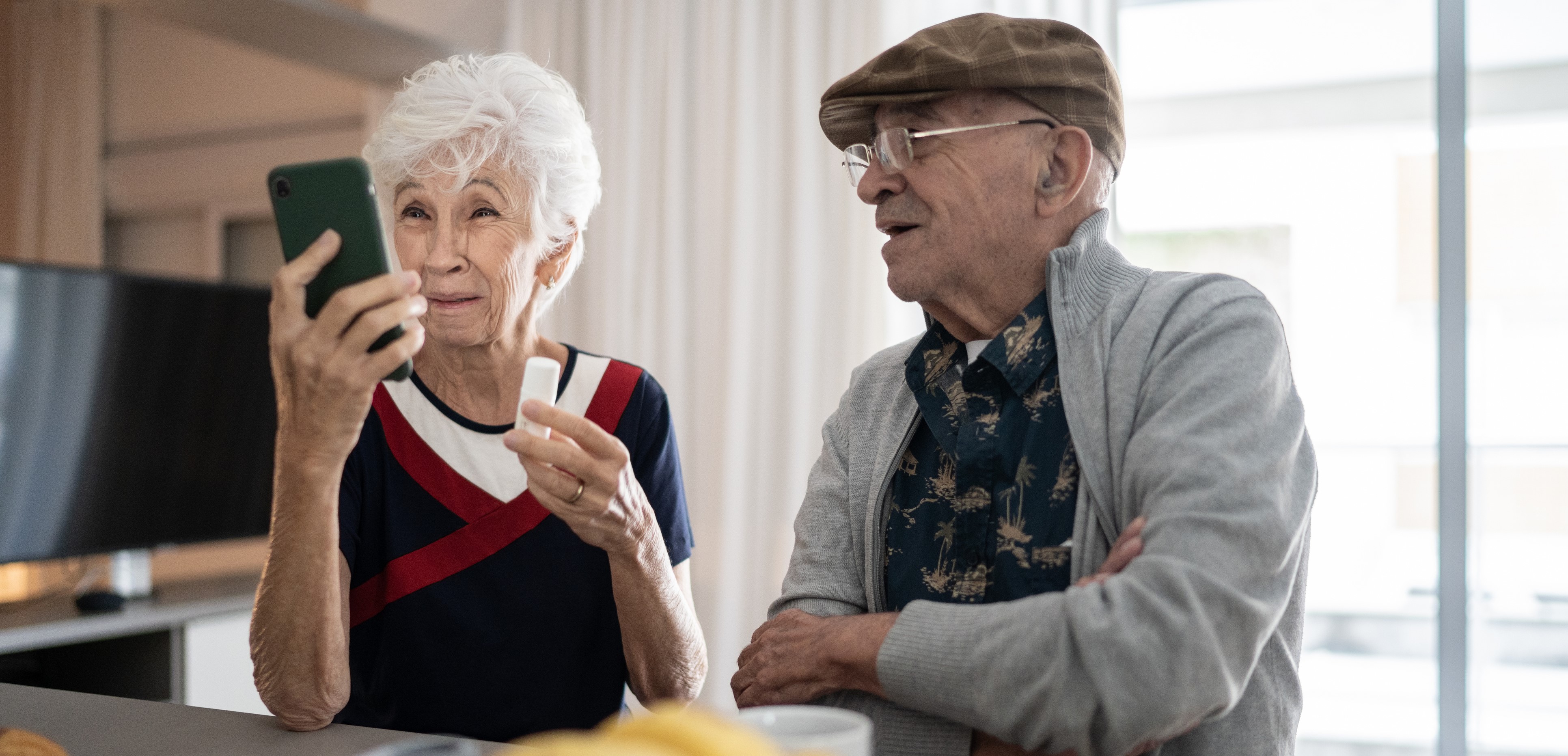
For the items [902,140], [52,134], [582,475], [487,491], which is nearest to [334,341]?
[582,475]

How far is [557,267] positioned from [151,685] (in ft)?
6.32

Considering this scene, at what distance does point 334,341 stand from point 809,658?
1.86 ft

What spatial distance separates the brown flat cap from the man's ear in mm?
16

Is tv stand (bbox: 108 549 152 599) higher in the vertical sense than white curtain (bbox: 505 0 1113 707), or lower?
lower

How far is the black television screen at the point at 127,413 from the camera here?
263 centimetres

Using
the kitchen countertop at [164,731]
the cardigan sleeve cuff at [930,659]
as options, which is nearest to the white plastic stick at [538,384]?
the kitchen countertop at [164,731]

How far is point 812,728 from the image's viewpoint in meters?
0.64

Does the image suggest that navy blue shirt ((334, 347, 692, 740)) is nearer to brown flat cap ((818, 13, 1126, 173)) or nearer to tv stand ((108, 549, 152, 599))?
brown flat cap ((818, 13, 1126, 173))

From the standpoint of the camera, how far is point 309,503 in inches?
44.9

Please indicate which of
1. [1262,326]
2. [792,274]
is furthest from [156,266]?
[1262,326]

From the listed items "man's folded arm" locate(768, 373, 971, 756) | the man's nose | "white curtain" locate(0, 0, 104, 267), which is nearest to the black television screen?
"white curtain" locate(0, 0, 104, 267)

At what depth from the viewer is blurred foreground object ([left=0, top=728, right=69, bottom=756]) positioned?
81 cm

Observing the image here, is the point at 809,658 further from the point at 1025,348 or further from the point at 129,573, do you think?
the point at 129,573

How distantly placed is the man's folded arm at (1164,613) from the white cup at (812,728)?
1.08 feet
